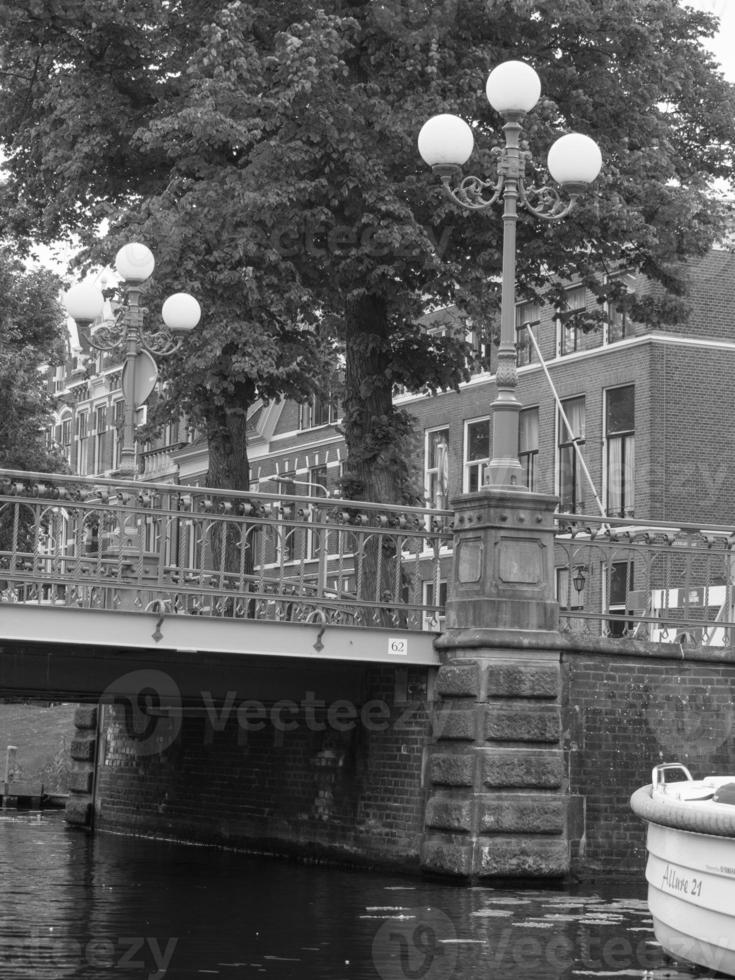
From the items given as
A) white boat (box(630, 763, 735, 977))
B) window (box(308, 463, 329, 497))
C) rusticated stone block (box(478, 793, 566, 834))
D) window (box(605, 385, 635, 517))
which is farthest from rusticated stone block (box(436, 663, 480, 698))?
window (box(308, 463, 329, 497))

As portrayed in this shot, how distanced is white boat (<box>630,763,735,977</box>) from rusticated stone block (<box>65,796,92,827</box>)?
18272mm

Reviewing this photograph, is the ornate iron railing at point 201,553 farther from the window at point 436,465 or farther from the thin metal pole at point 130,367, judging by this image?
the window at point 436,465

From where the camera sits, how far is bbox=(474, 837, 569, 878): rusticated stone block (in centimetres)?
2036

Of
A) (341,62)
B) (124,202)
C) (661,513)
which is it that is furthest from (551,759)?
(661,513)

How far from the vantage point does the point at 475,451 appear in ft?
147

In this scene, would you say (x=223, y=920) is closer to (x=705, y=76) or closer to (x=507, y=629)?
(x=507, y=629)

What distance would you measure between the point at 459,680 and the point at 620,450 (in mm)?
19224

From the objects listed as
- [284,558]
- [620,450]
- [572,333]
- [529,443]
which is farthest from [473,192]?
[529,443]

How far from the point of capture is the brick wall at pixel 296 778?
874 inches

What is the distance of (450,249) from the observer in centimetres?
2770

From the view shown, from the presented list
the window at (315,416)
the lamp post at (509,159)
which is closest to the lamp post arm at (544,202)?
the lamp post at (509,159)

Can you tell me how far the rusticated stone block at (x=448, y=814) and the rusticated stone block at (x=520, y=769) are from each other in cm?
35

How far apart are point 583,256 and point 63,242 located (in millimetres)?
7826

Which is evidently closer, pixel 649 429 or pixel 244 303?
pixel 244 303
